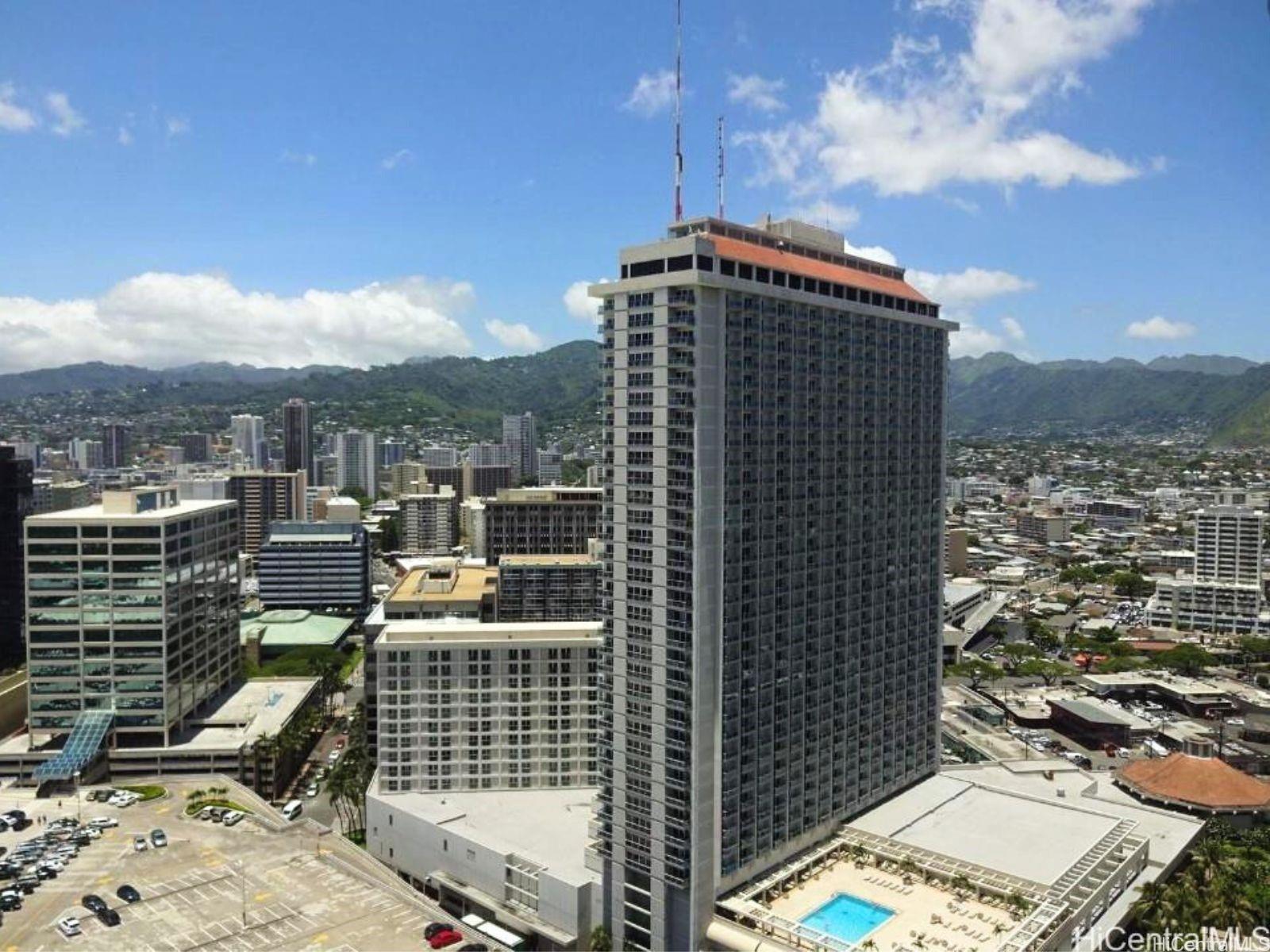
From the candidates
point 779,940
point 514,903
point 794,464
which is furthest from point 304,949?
point 794,464

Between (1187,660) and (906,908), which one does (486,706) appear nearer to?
(906,908)

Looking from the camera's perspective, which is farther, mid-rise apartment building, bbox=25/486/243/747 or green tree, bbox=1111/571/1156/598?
green tree, bbox=1111/571/1156/598

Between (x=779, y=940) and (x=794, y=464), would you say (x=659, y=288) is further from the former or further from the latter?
(x=779, y=940)

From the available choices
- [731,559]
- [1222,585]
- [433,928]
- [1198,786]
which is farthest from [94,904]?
[1222,585]

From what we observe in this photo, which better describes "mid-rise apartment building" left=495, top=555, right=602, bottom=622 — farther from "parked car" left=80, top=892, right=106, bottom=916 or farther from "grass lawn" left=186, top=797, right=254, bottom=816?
"parked car" left=80, top=892, right=106, bottom=916

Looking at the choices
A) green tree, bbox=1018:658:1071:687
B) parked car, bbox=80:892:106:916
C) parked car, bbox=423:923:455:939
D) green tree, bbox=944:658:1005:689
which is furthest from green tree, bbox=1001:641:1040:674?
parked car, bbox=80:892:106:916

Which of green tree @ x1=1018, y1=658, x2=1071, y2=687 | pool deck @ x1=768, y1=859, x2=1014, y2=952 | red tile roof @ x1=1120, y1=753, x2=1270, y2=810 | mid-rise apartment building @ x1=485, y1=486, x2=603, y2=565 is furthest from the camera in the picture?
green tree @ x1=1018, y1=658, x2=1071, y2=687

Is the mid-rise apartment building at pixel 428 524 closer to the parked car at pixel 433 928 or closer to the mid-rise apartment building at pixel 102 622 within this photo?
the mid-rise apartment building at pixel 102 622
